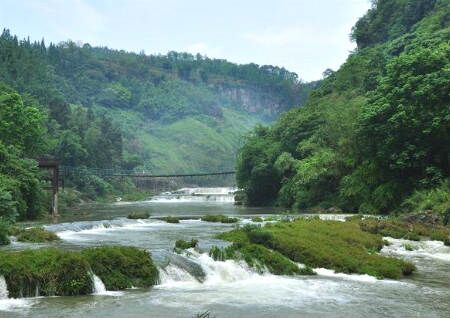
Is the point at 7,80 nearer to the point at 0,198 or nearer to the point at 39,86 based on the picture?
the point at 39,86

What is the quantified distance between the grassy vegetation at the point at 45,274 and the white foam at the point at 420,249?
17.4 metres

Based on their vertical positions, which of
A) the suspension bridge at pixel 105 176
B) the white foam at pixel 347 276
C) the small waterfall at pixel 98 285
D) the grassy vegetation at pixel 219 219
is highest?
the suspension bridge at pixel 105 176

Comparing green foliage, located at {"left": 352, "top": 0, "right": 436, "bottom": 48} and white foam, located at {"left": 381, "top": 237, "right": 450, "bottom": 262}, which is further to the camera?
green foliage, located at {"left": 352, "top": 0, "right": 436, "bottom": 48}

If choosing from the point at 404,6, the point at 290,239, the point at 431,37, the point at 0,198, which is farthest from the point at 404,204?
the point at 404,6

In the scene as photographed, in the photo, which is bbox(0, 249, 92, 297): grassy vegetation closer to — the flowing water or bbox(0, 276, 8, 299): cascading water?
bbox(0, 276, 8, 299): cascading water

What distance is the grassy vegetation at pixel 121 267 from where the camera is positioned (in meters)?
19.0

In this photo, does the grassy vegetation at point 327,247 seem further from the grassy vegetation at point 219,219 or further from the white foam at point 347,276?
the grassy vegetation at point 219,219

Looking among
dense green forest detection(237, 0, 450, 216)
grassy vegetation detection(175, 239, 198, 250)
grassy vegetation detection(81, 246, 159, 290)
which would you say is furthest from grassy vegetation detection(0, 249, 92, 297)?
dense green forest detection(237, 0, 450, 216)

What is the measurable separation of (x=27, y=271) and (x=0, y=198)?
817 inches

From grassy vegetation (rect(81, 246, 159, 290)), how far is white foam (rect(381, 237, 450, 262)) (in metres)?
14.6

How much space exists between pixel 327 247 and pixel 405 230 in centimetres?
1195

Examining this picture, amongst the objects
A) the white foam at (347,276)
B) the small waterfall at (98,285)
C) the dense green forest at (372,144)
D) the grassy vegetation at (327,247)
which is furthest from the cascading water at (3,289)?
the dense green forest at (372,144)

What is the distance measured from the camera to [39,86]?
512 feet

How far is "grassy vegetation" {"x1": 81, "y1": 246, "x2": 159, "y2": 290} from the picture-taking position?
19.0 metres
